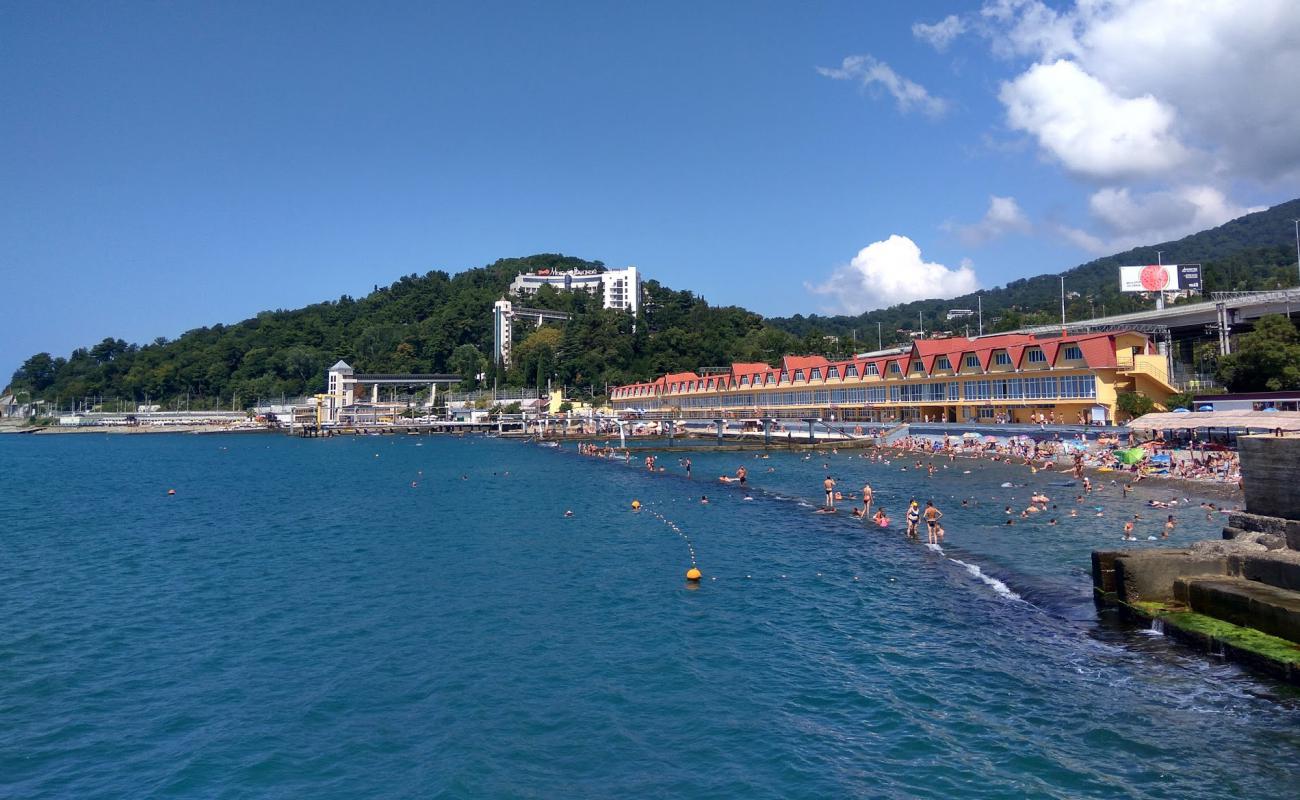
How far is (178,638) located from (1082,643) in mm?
18279

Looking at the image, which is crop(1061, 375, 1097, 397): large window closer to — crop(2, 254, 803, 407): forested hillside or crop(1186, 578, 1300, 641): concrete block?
crop(1186, 578, 1300, 641): concrete block

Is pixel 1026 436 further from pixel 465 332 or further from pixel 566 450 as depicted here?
pixel 465 332

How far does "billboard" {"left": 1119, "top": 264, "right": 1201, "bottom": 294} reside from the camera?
2746 inches

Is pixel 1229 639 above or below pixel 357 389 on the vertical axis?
below

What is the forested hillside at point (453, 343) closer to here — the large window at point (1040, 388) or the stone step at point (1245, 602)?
the large window at point (1040, 388)

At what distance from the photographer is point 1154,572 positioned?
14.8 meters

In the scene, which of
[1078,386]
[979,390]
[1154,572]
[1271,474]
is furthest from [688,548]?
[979,390]

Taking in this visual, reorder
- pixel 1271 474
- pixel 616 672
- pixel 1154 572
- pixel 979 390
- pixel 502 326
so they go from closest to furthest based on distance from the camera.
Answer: pixel 616 672 → pixel 1271 474 → pixel 1154 572 → pixel 979 390 → pixel 502 326

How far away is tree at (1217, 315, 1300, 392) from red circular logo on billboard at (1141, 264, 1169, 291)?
2365 cm

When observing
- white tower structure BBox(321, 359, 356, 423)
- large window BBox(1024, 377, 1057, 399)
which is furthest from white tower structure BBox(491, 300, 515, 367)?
large window BBox(1024, 377, 1057, 399)

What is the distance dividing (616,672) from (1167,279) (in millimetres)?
77033

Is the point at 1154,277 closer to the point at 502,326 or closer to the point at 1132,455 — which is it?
the point at 1132,455

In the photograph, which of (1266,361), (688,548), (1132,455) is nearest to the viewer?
(688,548)

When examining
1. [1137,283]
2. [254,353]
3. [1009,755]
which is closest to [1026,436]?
[1137,283]
